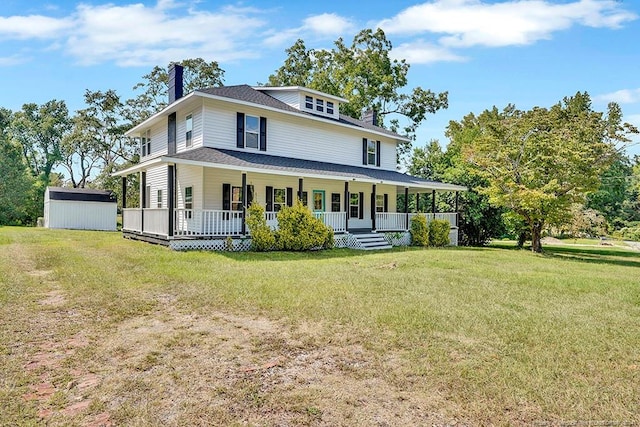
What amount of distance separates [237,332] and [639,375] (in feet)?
16.1

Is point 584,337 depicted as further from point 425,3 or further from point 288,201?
point 288,201

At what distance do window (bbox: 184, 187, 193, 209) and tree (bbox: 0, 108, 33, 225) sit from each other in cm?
2635

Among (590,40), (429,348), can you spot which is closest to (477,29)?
(590,40)

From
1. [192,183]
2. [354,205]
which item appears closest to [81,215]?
[192,183]

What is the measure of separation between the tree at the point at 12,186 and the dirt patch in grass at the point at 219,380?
37221 mm

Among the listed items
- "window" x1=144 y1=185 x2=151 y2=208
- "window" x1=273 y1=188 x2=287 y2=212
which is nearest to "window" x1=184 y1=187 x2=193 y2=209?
"window" x1=273 y1=188 x2=287 y2=212

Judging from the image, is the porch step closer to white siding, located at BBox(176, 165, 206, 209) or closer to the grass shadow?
white siding, located at BBox(176, 165, 206, 209)

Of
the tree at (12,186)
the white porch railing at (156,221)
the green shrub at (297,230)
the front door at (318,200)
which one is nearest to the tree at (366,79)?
the front door at (318,200)

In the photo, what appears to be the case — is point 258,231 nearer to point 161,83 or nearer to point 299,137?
point 299,137

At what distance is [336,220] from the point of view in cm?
1895

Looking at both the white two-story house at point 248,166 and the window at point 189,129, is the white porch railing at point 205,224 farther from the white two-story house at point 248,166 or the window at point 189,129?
the window at point 189,129

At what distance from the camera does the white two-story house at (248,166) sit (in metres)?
15.6

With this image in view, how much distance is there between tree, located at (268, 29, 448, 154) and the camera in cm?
3484

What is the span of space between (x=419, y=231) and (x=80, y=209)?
23567 mm
